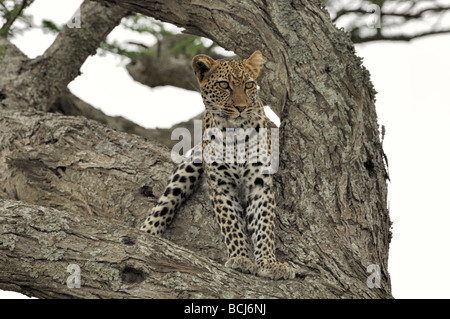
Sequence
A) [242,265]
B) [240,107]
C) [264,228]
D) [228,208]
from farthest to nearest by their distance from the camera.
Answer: [228,208] < [264,228] < [240,107] < [242,265]

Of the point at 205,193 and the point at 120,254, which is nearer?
the point at 120,254

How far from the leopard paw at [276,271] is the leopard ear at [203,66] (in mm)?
2082

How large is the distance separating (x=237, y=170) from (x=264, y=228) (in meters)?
0.80

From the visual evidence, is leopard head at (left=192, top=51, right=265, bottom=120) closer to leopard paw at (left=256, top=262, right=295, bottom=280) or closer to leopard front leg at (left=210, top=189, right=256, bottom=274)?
leopard front leg at (left=210, top=189, right=256, bottom=274)

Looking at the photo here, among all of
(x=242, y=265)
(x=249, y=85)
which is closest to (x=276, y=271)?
(x=242, y=265)

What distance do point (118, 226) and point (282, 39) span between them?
298 cm

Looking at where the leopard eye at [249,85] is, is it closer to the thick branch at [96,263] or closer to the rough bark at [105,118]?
the thick branch at [96,263]

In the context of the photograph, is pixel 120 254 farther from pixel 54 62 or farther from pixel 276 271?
pixel 54 62

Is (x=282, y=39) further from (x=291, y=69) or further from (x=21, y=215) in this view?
(x=21, y=215)

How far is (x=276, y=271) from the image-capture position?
6266 mm

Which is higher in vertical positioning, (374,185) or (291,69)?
(291,69)

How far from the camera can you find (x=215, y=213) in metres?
7.12
